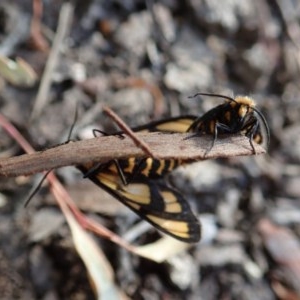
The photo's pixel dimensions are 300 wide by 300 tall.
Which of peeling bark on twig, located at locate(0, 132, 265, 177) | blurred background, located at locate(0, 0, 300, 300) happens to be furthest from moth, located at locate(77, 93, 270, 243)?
blurred background, located at locate(0, 0, 300, 300)

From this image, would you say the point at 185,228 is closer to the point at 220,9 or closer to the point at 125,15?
the point at 125,15

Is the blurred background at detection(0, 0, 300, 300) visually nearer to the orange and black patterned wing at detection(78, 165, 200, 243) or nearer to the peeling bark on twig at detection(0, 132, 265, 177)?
the orange and black patterned wing at detection(78, 165, 200, 243)

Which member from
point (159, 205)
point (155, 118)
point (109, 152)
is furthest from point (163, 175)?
point (155, 118)

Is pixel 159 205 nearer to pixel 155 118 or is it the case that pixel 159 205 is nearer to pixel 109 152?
pixel 109 152

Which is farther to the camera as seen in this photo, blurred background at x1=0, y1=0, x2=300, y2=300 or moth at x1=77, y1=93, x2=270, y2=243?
blurred background at x1=0, y1=0, x2=300, y2=300

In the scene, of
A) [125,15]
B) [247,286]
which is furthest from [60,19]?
[247,286]

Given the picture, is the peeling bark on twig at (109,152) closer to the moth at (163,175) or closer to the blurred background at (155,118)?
the moth at (163,175)
